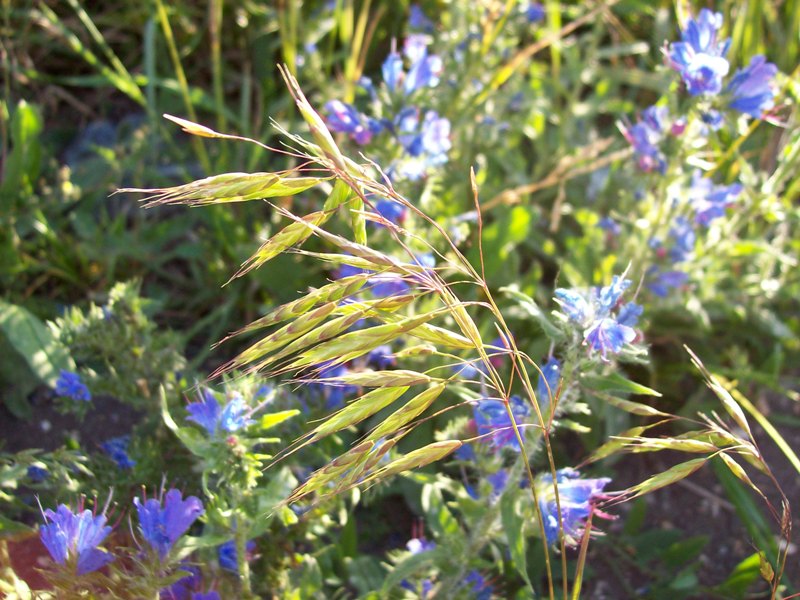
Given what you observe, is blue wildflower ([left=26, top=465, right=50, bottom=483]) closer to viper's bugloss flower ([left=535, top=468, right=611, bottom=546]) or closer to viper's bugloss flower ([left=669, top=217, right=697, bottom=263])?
viper's bugloss flower ([left=535, top=468, right=611, bottom=546])

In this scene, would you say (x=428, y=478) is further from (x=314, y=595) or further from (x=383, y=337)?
(x=383, y=337)

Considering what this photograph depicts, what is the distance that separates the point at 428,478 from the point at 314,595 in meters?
0.30

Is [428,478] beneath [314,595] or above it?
above

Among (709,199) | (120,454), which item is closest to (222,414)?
(120,454)

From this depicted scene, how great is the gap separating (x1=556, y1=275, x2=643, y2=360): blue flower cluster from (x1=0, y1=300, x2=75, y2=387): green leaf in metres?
1.13

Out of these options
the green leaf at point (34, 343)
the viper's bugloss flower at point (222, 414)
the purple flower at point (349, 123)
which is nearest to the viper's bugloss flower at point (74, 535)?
the viper's bugloss flower at point (222, 414)

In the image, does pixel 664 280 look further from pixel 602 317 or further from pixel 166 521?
pixel 166 521

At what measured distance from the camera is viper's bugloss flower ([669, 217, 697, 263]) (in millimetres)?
2051

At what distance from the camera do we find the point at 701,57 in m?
1.76

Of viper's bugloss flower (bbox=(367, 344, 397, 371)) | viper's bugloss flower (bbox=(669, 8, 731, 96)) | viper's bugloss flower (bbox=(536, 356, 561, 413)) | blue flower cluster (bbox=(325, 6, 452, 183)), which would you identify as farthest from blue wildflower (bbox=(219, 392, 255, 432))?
viper's bugloss flower (bbox=(669, 8, 731, 96))

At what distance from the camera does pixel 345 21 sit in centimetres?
256

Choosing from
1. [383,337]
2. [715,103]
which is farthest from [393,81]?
[383,337]

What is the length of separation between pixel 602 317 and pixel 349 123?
81cm

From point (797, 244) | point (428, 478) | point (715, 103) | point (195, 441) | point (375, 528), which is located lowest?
point (375, 528)
